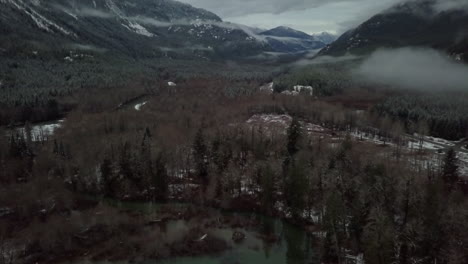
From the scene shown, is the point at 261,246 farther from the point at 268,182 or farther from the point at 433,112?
the point at 433,112

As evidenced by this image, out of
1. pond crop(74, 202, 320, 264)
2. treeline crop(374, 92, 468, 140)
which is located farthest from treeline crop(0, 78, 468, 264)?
treeline crop(374, 92, 468, 140)

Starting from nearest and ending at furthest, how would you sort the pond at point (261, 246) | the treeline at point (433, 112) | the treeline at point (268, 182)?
the treeline at point (268, 182) → the pond at point (261, 246) → the treeline at point (433, 112)

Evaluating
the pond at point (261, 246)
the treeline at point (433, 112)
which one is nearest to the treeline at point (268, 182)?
the pond at point (261, 246)

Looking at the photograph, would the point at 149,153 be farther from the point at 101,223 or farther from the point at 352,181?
the point at 352,181

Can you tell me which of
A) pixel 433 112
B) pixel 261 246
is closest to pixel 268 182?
pixel 261 246

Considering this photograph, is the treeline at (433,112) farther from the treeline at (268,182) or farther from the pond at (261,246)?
the pond at (261,246)

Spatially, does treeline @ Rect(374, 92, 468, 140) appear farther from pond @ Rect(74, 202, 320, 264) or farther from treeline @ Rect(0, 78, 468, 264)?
pond @ Rect(74, 202, 320, 264)
